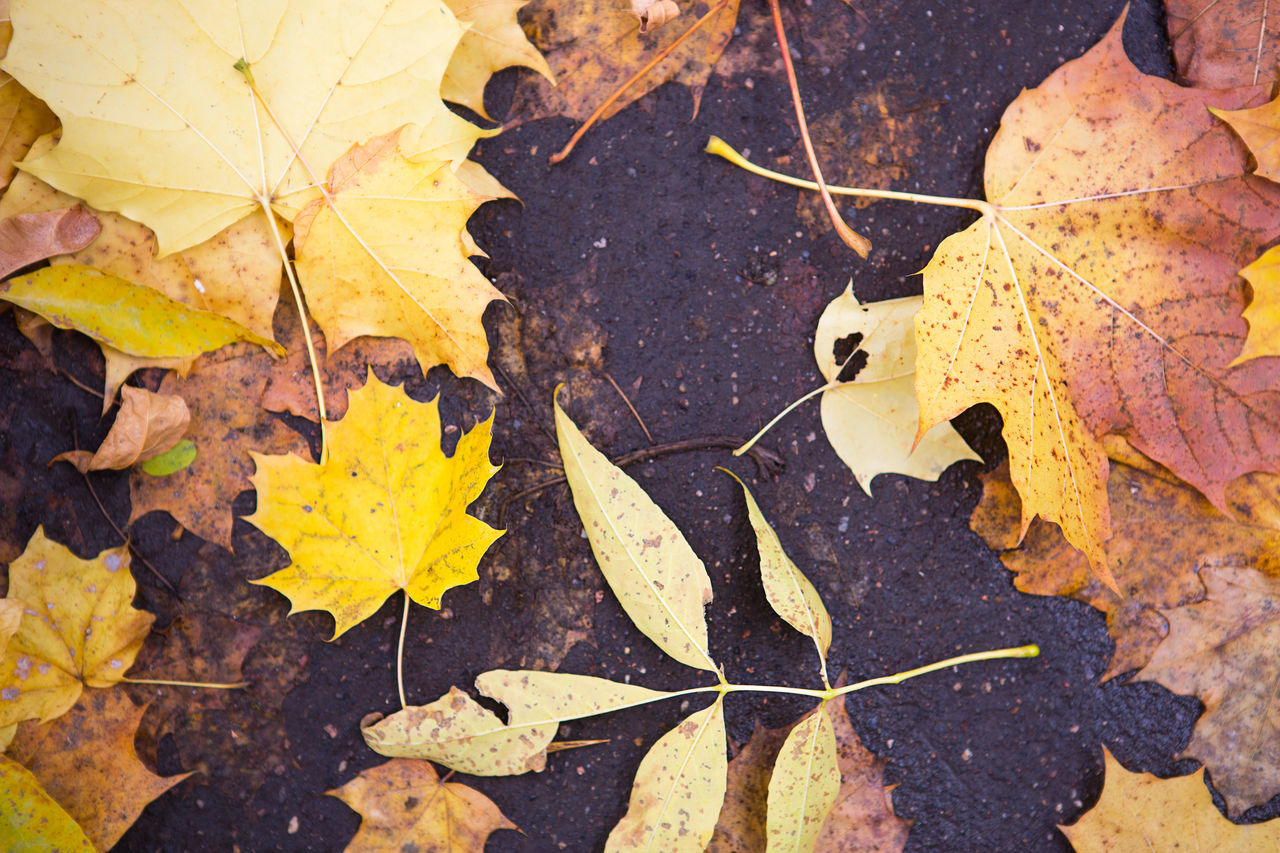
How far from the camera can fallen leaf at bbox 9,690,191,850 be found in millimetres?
1335

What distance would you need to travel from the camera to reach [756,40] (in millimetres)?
1381

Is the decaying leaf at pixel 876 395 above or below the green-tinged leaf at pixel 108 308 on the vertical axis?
below

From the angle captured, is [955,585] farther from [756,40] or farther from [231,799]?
[231,799]

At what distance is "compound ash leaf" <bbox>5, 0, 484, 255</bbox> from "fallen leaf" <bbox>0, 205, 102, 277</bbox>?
0.23ft

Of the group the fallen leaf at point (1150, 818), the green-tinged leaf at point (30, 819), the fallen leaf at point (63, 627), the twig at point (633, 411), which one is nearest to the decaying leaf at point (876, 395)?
the twig at point (633, 411)

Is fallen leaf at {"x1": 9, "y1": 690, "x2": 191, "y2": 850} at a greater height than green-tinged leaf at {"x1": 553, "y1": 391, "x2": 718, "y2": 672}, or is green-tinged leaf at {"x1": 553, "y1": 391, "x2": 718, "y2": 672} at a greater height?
green-tinged leaf at {"x1": 553, "y1": 391, "x2": 718, "y2": 672}

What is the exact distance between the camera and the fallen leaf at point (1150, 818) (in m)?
1.43

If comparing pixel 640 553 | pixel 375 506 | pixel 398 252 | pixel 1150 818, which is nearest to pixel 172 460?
pixel 375 506

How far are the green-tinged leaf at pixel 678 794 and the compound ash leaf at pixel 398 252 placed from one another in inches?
29.0

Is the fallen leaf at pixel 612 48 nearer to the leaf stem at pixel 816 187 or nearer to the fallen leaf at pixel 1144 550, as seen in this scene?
the leaf stem at pixel 816 187

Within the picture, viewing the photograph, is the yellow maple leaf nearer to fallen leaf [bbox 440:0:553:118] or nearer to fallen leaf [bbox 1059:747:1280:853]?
fallen leaf [bbox 440:0:553:118]

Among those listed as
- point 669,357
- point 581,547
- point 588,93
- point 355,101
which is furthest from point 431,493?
point 588,93

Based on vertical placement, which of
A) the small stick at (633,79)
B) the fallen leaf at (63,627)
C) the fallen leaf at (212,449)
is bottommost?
the fallen leaf at (63,627)

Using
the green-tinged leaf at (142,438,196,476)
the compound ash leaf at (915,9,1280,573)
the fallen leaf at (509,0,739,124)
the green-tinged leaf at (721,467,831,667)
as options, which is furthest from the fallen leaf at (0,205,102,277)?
the compound ash leaf at (915,9,1280,573)
